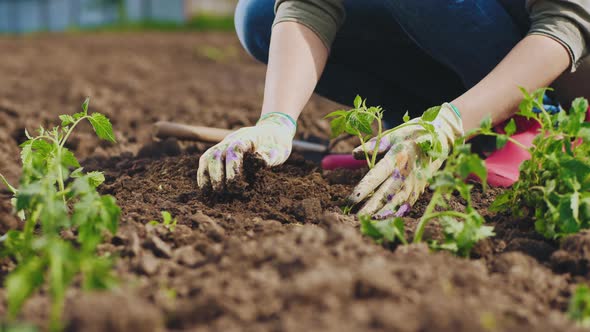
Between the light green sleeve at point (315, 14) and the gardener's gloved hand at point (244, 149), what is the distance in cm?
35

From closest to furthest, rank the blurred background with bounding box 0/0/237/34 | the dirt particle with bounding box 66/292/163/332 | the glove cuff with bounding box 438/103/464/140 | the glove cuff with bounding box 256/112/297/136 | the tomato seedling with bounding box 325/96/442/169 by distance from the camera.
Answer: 1. the dirt particle with bounding box 66/292/163/332
2. the tomato seedling with bounding box 325/96/442/169
3. the glove cuff with bounding box 438/103/464/140
4. the glove cuff with bounding box 256/112/297/136
5. the blurred background with bounding box 0/0/237/34

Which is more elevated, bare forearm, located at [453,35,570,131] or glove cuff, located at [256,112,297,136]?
bare forearm, located at [453,35,570,131]

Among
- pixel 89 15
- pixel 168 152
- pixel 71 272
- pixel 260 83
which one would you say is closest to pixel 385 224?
pixel 71 272

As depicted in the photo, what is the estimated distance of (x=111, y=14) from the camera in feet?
50.4

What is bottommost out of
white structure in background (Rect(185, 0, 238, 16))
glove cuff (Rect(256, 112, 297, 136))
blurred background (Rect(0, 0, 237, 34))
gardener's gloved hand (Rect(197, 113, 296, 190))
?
blurred background (Rect(0, 0, 237, 34))

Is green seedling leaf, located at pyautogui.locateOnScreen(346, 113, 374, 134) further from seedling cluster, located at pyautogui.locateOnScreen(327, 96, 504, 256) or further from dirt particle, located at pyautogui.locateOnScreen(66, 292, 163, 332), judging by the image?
dirt particle, located at pyautogui.locateOnScreen(66, 292, 163, 332)

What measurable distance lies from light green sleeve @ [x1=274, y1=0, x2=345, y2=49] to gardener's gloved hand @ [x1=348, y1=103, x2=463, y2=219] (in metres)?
0.50

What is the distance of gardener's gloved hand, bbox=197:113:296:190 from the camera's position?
2.01 meters

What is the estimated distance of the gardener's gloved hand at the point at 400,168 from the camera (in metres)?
1.94

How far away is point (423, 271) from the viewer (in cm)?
133

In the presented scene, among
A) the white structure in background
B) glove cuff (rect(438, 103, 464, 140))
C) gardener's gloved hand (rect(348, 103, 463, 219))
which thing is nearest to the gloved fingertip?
gardener's gloved hand (rect(348, 103, 463, 219))

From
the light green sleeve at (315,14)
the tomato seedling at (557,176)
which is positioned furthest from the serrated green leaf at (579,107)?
the light green sleeve at (315,14)

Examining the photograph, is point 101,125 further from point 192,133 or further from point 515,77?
point 515,77

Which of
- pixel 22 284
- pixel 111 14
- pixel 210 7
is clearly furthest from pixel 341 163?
pixel 210 7
